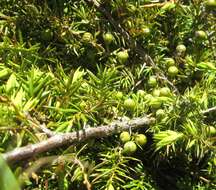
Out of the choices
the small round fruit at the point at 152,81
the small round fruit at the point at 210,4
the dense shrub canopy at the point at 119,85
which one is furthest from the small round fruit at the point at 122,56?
the small round fruit at the point at 210,4

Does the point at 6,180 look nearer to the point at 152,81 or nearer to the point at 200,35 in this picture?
the point at 152,81

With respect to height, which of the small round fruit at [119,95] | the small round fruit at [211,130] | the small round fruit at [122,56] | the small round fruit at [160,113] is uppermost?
the small round fruit at [122,56]

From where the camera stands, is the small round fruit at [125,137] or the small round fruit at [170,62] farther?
the small round fruit at [170,62]

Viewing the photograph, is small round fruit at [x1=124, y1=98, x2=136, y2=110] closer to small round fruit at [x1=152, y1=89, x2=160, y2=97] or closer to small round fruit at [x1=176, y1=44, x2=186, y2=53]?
small round fruit at [x1=152, y1=89, x2=160, y2=97]

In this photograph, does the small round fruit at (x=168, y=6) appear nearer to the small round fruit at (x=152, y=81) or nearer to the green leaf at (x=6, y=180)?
the small round fruit at (x=152, y=81)

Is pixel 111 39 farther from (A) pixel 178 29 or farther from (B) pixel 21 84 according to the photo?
(B) pixel 21 84

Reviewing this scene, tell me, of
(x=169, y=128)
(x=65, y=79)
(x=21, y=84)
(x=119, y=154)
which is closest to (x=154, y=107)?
(x=169, y=128)

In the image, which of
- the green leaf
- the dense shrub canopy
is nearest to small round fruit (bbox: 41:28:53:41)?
the dense shrub canopy

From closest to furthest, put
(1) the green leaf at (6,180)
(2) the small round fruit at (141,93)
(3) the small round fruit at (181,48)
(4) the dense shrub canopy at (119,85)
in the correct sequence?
(1) the green leaf at (6,180) → (4) the dense shrub canopy at (119,85) → (2) the small round fruit at (141,93) → (3) the small round fruit at (181,48)
